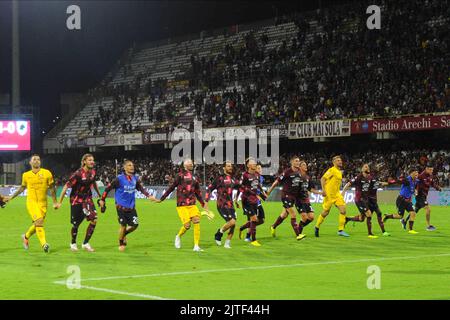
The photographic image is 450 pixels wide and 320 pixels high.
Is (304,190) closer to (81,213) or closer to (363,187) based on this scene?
(363,187)

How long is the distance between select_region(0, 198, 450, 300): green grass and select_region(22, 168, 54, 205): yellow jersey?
4.20 ft

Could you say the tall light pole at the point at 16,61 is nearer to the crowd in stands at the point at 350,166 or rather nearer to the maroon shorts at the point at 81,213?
the crowd in stands at the point at 350,166

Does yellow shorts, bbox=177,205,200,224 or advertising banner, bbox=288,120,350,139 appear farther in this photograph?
advertising banner, bbox=288,120,350,139

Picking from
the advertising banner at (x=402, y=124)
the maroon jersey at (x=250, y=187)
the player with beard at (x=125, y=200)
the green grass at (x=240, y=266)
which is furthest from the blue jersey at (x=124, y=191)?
the advertising banner at (x=402, y=124)

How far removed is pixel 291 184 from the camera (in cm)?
2211

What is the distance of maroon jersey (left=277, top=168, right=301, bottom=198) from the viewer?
72.3 ft

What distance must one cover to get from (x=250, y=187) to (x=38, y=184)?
551cm

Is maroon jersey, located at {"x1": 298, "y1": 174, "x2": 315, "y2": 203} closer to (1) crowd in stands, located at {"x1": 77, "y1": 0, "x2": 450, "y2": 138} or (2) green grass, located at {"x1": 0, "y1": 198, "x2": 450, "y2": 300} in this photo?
(2) green grass, located at {"x1": 0, "y1": 198, "x2": 450, "y2": 300}

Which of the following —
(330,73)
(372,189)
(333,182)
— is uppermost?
(330,73)

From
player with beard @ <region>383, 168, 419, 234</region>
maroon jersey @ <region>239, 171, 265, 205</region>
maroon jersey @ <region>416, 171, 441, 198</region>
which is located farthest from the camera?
maroon jersey @ <region>416, 171, 441, 198</region>

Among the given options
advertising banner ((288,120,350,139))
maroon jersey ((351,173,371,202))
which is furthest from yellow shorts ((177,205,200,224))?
advertising banner ((288,120,350,139))

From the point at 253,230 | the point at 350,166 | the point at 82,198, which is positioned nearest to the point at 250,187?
the point at 253,230

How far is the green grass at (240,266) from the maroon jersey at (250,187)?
1195 mm
